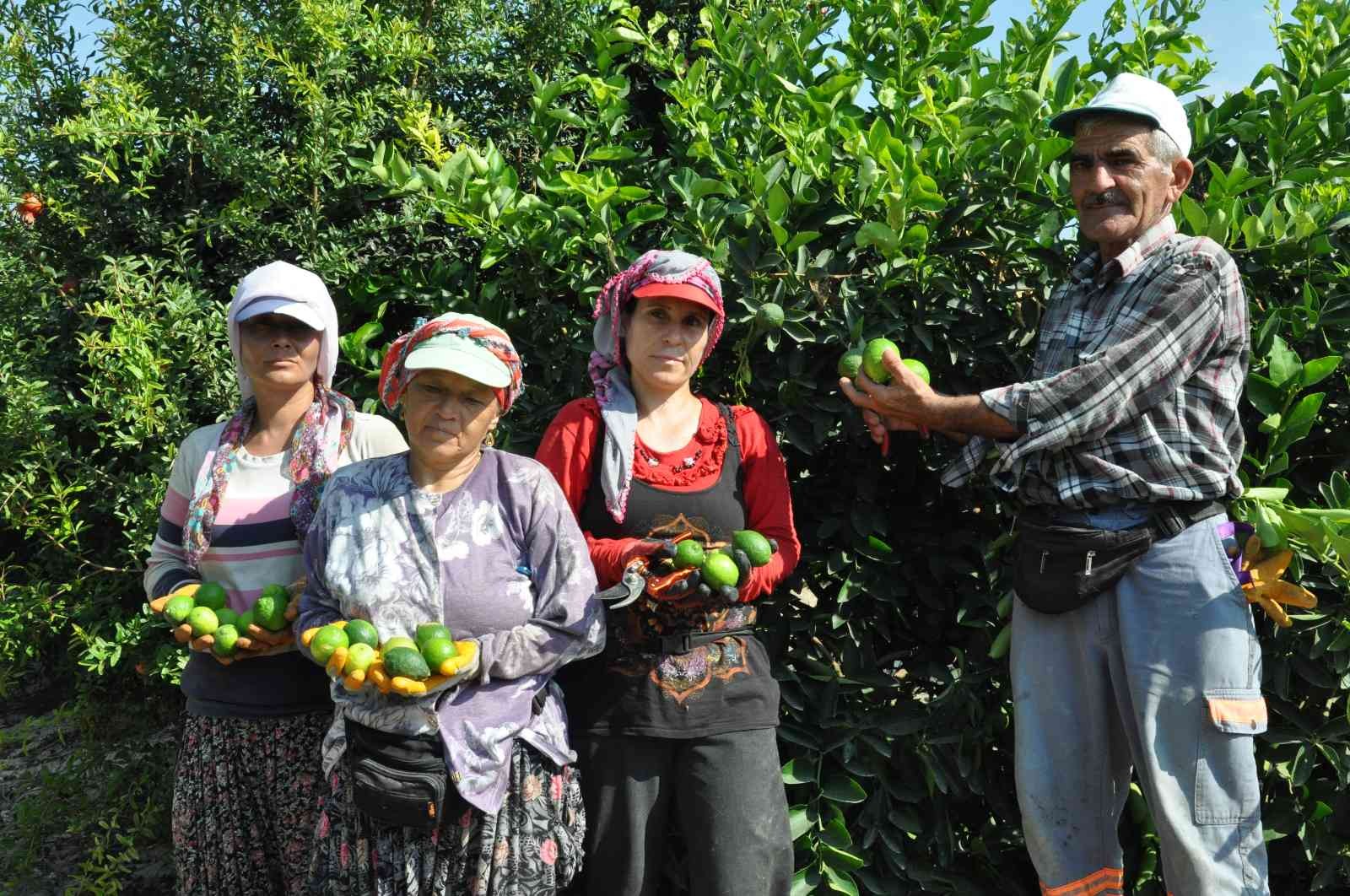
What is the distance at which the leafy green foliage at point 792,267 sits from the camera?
3154 mm

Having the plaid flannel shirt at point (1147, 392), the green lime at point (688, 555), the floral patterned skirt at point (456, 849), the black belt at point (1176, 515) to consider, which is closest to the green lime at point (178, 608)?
the floral patterned skirt at point (456, 849)

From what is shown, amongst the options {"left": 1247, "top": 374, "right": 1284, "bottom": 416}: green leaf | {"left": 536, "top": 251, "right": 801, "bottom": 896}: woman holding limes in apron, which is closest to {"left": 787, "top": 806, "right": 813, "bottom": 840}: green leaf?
{"left": 536, "top": 251, "right": 801, "bottom": 896}: woman holding limes in apron

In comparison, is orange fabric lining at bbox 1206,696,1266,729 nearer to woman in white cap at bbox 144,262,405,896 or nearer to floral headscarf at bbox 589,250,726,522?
floral headscarf at bbox 589,250,726,522

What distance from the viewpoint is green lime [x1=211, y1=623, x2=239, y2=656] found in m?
2.75

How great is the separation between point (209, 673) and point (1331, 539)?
2792 mm

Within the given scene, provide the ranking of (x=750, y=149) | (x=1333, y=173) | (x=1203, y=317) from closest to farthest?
1. (x=1203, y=317)
2. (x=1333, y=173)
3. (x=750, y=149)

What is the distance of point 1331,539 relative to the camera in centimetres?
272

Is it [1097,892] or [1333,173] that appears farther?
[1333,173]

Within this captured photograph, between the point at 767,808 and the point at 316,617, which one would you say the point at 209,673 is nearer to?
the point at 316,617

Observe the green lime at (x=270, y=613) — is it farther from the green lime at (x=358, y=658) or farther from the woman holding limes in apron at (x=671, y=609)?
the woman holding limes in apron at (x=671, y=609)

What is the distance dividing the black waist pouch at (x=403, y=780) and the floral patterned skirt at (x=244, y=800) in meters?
0.38

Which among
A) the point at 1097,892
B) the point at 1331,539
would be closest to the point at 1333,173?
the point at 1331,539

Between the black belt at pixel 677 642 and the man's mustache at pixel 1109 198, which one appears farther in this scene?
the black belt at pixel 677 642

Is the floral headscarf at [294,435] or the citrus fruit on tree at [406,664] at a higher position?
the floral headscarf at [294,435]
